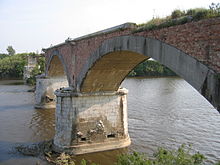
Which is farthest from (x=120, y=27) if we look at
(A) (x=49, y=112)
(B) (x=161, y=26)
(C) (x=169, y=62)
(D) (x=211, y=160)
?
(A) (x=49, y=112)

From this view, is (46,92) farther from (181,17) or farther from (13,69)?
(13,69)

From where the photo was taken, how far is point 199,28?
675 cm

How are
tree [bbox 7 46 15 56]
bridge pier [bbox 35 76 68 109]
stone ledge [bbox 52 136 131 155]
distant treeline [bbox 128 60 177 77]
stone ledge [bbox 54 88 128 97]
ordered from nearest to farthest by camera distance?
stone ledge [bbox 52 136 131 155] < stone ledge [bbox 54 88 128 97] < bridge pier [bbox 35 76 68 109] < distant treeline [bbox 128 60 177 77] < tree [bbox 7 46 15 56]

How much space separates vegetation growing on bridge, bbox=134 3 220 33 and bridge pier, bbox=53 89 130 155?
288 inches

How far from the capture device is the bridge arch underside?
6527 mm

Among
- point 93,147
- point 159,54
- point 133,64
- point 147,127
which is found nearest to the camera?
point 159,54

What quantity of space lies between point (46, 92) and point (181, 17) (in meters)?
23.0

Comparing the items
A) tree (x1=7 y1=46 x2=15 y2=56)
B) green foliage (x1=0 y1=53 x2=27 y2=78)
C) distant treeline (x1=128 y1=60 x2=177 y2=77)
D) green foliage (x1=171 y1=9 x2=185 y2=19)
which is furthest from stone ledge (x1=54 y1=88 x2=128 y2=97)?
tree (x1=7 y1=46 x2=15 y2=56)

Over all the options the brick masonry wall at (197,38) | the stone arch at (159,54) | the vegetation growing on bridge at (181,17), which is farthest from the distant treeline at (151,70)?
the vegetation growing on bridge at (181,17)

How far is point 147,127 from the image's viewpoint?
1947cm

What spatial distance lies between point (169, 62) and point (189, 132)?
38.1 ft

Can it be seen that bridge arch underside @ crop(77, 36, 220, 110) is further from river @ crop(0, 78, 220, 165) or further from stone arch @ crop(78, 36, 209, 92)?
river @ crop(0, 78, 220, 165)

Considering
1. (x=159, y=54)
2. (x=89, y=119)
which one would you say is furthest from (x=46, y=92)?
(x=159, y=54)

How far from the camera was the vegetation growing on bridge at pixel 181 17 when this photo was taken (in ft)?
21.7
